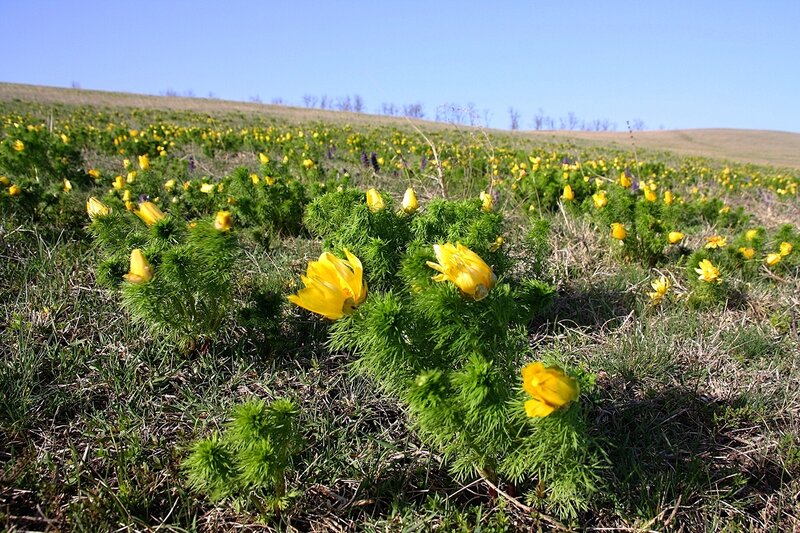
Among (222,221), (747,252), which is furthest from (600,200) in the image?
(222,221)

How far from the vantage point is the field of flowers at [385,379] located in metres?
1.38

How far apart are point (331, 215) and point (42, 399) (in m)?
1.54

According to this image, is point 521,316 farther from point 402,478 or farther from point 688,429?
point 688,429

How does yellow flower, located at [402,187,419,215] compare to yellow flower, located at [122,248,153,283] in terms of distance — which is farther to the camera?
yellow flower, located at [402,187,419,215]

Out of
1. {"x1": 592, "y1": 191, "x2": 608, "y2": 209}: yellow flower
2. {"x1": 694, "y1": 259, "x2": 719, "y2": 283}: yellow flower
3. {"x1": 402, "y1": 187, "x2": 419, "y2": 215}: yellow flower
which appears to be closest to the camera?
{"x1": 402, "y1": 187, "x2": 419, "y2": 215}: yellow flower

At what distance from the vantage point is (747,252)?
338 centimetres

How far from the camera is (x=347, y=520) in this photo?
163 cm

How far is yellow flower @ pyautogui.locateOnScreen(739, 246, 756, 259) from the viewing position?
3373 mm

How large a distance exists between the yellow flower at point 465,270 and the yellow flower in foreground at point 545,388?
23 cm

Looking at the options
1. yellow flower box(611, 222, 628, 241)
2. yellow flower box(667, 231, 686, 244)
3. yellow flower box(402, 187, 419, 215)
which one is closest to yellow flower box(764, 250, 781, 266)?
yellow flower box(667, 231, 686, 244)

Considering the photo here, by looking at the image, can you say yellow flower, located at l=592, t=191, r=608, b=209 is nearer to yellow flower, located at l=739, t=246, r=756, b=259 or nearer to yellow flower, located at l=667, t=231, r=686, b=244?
yellow flower, located at l=667, t=231, r=686, b=244

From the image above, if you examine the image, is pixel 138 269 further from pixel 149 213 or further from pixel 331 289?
pixel 331 289

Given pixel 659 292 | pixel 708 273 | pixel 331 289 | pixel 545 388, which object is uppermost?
pixel 331 289

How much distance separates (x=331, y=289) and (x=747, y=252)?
Answer: 3221mm
